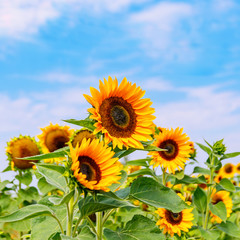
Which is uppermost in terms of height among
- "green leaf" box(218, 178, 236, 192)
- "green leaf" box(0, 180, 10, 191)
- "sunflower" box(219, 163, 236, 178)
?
"sunflower" box(219, 163, 236, 178)

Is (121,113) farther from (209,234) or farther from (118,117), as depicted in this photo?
(209,234)

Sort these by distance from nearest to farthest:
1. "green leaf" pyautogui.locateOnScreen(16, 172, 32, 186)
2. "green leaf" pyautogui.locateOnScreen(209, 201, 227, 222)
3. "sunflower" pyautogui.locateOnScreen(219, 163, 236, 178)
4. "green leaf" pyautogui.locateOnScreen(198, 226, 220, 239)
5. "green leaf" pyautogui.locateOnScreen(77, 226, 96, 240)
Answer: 1. "green leaf" pyautogui.locateOnScreen(77, 226, 96, 240)
2. "green leaf" pyautogui.locateOnScreen(198, 226, 220, 239)
3. "green leaf" pyautogui.locateOnScreen(209, 201, 227, 222)
4. "green leaf" pyautogui.locateOnScreen(16, 172, 32, 186)
5. "sunflower" pyautogui.locateOnScreen(219, 163, 236, 178)

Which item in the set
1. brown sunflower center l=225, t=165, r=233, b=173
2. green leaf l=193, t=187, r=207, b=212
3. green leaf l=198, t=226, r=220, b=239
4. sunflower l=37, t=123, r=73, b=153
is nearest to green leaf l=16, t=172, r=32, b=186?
sunflower l=37, t=123, r=73, b=153

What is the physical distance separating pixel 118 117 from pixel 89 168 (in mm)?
376

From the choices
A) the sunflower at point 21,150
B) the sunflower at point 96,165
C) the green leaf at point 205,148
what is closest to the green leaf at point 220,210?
the green leaf at point 205,148

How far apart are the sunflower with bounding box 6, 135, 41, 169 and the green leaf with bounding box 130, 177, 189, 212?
2113 millimetres

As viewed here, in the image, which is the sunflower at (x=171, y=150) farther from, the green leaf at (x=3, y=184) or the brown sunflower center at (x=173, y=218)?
the green leaf at (x=3, y=184)

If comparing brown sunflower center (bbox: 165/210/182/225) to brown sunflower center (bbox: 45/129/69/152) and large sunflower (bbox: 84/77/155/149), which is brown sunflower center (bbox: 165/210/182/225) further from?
brown sunflower center (bbox: 45/129/69/152)

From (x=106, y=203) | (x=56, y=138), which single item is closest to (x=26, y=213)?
(x=106, y=203)

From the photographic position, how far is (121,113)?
6.61 feet

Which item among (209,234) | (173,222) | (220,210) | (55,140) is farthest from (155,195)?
(55,140)

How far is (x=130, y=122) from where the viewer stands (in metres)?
2.05

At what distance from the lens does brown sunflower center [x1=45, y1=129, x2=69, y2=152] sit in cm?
396

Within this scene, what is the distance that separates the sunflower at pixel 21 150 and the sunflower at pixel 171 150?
139cm
